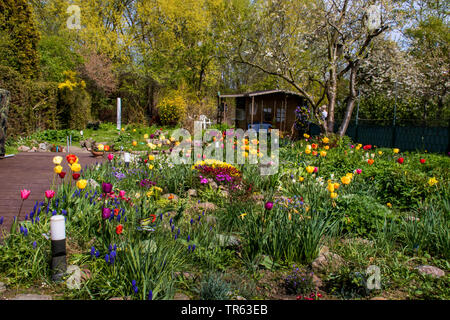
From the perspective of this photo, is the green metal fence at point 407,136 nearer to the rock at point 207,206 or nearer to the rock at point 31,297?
the rock at point 207,206

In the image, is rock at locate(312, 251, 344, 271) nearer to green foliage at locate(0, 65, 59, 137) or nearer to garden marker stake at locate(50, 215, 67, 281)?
garden marker stake at locate(50, 215, 67, 281)

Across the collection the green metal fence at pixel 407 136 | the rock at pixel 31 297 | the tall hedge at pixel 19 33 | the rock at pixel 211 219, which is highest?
the tall hedge at pixel 19 33

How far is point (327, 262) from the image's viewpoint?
2.87m

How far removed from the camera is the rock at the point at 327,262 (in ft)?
9.22

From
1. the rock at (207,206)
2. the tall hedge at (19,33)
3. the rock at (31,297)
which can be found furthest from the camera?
the tall hedge at (19,33)

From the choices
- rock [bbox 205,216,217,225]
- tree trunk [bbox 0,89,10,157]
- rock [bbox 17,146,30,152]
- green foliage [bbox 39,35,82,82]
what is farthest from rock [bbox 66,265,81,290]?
green foliage [bbox 39,35,82,82]

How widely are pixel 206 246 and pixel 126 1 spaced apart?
76.4 feet

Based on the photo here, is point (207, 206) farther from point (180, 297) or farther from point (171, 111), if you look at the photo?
point (171, 111)

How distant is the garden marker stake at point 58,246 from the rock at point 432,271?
2.88 m

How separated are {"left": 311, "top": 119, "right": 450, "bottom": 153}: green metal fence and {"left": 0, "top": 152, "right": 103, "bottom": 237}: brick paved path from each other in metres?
10.0

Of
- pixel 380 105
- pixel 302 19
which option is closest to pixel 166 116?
pixel 302 19

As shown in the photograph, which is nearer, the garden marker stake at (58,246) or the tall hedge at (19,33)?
the garden marker stake at (58,246)

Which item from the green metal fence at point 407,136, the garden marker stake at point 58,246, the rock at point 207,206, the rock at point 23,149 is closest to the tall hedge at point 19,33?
the rock at point 23,149

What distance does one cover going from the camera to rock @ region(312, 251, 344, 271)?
9.22ft
